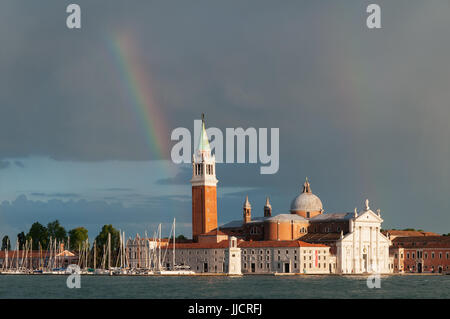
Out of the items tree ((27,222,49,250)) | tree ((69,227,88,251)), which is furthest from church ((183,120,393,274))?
tree ((27,222,49,250))

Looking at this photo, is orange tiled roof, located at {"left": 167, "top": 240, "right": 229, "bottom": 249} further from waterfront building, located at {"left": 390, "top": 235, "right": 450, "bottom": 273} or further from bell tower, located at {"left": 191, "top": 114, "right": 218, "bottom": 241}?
waterfront building, located at {"left": 390, "top": 235, "right": 450, "bottom": 273}

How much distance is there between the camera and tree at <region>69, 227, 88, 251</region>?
118m

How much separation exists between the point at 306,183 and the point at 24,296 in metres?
55.1

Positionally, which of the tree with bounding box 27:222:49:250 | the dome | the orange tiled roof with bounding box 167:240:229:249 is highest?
the dome

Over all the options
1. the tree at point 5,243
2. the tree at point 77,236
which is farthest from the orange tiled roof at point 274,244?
the tree at point 5,243

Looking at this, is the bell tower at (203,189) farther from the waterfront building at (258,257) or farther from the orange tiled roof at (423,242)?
the orange tiled roof at (423,242)

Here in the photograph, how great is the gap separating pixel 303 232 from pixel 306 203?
479 cm

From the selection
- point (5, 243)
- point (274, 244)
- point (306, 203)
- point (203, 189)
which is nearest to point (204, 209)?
point (203, 189)

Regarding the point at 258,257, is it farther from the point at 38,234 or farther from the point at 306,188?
the point at 38,234

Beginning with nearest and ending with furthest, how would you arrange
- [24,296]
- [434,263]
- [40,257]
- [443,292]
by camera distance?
[24,296] < [443,292] < [434,263] < [40,257]

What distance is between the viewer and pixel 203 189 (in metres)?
98.9
